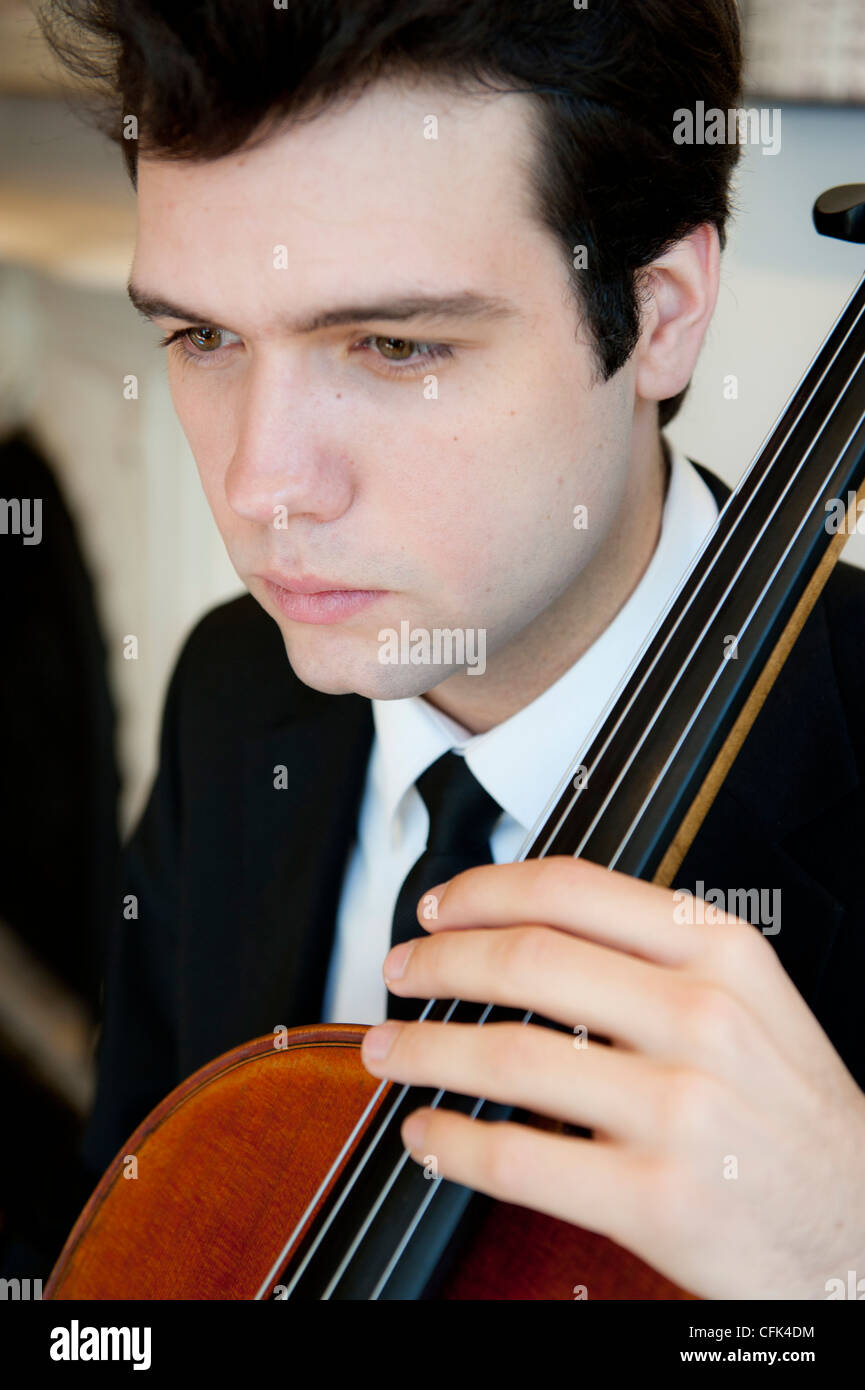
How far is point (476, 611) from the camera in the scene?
2.62 ft

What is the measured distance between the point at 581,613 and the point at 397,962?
414 mm

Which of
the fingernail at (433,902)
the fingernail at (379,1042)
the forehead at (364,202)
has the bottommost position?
the fingernail at (379,1042)

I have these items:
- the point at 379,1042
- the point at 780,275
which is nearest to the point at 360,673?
the point at 379,1042

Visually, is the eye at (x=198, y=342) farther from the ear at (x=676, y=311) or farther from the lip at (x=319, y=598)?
the ear at (x=676, y=311)

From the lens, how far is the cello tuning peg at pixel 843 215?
0.78m

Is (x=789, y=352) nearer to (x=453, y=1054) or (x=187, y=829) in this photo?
(x=187, y=829)

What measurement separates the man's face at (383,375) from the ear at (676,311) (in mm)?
49

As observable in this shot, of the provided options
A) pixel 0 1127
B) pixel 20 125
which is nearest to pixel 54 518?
pixel 20 125

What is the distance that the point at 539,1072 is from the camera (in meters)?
0.52

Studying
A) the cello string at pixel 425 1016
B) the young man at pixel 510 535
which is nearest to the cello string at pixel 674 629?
the cello string at pixel 425 1016

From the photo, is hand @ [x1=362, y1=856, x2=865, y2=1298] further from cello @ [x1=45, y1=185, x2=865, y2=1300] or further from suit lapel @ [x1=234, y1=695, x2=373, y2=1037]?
suit lapel @ [x1=234, y1=695, x2=373, y2=1037]

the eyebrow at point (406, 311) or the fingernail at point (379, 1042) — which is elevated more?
the eyebrow at point (406, 311)

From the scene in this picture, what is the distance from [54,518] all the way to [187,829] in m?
0.79

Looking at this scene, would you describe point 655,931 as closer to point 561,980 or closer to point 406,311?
point 561,980
